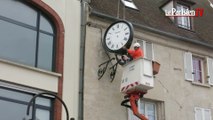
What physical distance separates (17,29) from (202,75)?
8.46 metres

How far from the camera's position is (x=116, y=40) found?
1659cm

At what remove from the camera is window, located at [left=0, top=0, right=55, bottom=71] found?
597 inches

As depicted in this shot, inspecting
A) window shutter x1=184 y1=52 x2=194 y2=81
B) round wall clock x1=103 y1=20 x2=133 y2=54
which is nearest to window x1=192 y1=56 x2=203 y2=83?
window shutter x1=184 y1=52 x2=194 y2=81

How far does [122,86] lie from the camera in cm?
1620

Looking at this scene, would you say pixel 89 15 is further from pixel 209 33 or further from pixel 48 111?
pixel 209 33


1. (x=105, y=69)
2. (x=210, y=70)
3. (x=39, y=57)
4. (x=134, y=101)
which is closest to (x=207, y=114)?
(x=210, y=70)

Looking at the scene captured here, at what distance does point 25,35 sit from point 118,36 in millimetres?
3261

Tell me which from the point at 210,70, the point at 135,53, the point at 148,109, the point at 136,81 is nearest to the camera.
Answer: the point at 136,81

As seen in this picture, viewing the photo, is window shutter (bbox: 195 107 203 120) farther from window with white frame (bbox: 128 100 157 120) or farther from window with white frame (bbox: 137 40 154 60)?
window with white frame (bbox: 137 40 154 60)

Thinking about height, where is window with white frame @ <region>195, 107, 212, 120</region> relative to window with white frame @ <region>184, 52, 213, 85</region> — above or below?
below

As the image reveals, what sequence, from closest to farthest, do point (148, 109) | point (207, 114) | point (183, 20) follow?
point (148, 109)
point (207, 114)
point (183, 20)

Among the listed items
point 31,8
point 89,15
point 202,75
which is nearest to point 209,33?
point 202,75

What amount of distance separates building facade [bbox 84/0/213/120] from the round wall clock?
584 millimetres

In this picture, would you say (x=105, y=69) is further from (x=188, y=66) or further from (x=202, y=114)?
(x=202, y=114)
